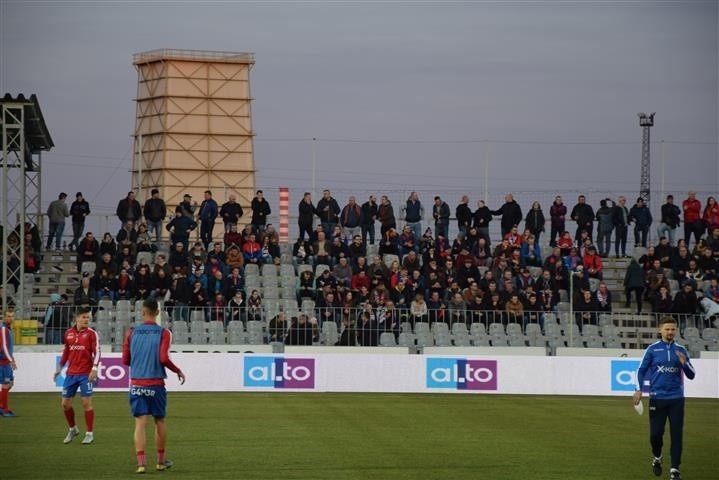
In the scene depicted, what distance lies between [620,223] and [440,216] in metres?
5.23

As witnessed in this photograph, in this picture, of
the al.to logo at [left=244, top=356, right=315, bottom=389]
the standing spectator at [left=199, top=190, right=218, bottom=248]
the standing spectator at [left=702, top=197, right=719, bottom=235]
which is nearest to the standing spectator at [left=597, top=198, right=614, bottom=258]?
the standing spectator at [left=702, top=197, right=719, bottom=235]

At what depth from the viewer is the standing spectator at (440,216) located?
36.7 metres

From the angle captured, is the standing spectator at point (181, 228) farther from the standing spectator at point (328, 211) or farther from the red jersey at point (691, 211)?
the red jersey at point (691, 211)

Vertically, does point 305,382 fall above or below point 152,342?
below

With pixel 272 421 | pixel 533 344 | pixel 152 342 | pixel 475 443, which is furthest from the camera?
pixel 533 344

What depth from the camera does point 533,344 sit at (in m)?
32.2

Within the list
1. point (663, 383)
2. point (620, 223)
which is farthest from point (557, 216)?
point (663, 383)

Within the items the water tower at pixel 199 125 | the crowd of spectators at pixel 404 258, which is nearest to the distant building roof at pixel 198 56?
the water tower at pixel 199 125

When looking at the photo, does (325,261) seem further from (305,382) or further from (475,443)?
(475,443)

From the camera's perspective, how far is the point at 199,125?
71625 millimetres

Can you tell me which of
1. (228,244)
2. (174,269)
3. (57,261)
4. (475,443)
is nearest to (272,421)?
(475,443)

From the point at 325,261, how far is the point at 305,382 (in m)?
5.94

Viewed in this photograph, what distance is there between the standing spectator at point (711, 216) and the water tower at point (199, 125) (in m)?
37.4

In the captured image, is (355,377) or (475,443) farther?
(355,377)
